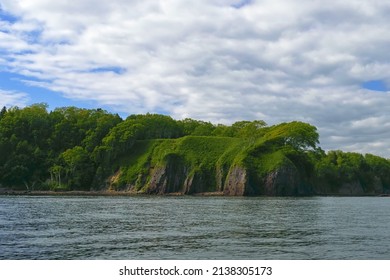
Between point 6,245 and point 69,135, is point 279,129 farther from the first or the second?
Result: point 6,245

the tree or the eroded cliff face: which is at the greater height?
the tree

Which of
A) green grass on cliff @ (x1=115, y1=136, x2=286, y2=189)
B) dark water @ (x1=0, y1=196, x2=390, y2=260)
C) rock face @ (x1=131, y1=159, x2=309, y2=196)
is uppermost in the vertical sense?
green grass on cliff @ (x1=115, y1=136, x2=286, y2=189)

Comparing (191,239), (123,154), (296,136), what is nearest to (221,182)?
(296,136)

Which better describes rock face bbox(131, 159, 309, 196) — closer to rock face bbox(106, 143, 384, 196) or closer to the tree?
rock face bbox(106, 143, 384, 196)

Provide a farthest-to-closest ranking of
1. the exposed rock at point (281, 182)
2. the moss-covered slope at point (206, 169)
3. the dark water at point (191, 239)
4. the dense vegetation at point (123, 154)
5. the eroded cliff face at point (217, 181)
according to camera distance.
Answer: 1. the dense vegetation at point (123, 154)
2. the moss-covered slope at point (206, 169)
3. the eroded cliff face at point (217, 181)
4. the exposed rock at point (281, 182)
5. the dark water at point (191, 239)

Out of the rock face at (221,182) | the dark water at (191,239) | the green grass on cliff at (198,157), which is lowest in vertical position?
the dark water at (191,239)

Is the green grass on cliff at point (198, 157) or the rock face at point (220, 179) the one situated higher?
the green grass on cliff at point (198, 157)

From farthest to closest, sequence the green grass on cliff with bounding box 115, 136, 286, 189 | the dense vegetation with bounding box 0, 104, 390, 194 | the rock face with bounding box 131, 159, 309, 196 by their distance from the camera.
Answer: the dense vegetation with bounding box 0, 104, 390, 194 < the green grass on cliff with bounding box 115, 136, 286, 189 < the rock face with bounding box 131, 159, 309, 196

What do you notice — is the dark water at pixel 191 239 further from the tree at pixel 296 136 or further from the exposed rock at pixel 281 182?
the tree at pixel 296 136

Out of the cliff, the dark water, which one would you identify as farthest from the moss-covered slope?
the dark water

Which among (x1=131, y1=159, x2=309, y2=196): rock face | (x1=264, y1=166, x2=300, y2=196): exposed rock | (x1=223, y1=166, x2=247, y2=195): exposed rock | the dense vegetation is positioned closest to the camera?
(x1=264, y1=166, x2=300, y2=196): exposed rock

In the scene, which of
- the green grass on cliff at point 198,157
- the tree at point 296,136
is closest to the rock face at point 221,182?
the green grass on cliff at point 198,157

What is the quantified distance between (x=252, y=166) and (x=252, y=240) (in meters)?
121
